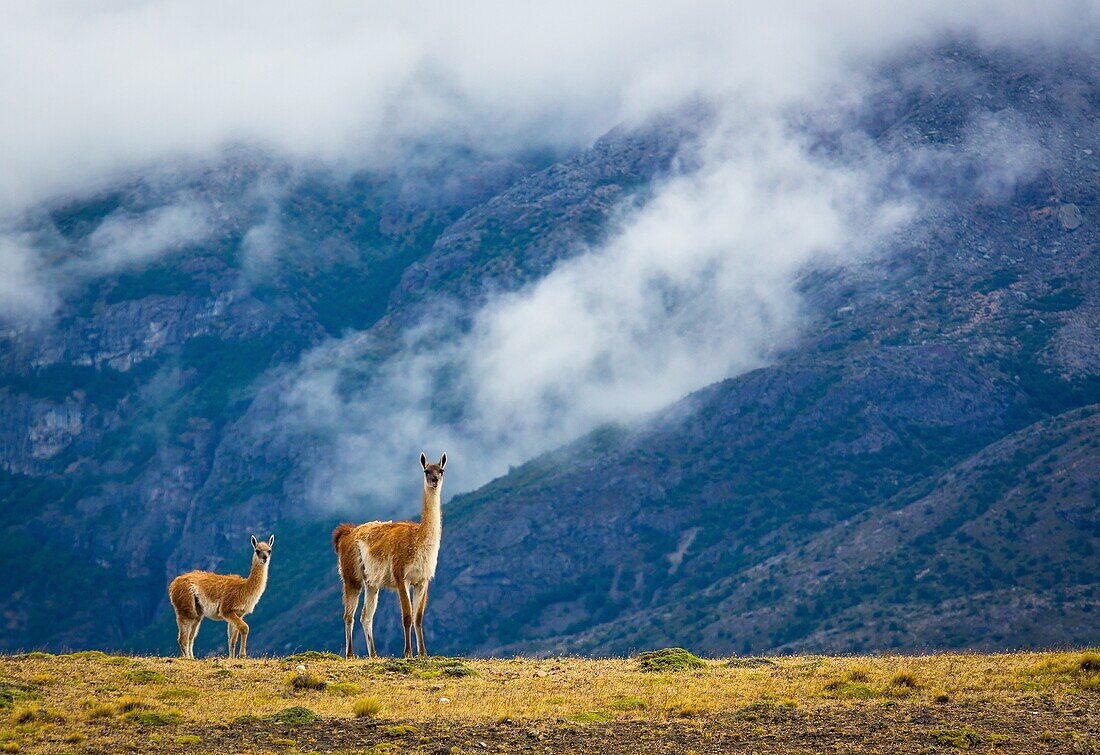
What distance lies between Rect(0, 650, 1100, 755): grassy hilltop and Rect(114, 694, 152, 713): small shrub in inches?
1.3

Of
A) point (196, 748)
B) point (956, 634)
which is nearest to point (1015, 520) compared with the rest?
point (956, 634)

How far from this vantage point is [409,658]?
106ft

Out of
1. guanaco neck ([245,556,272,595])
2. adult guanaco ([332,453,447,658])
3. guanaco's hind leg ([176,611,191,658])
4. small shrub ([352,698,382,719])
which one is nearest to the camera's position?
small shrub ([352,698,382,719])

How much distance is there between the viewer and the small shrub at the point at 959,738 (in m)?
21.8

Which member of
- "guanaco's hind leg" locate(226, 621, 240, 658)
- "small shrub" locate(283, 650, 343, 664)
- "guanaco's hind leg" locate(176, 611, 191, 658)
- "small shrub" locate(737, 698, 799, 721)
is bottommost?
"small shrub" locate(737, 698, 799, 721)

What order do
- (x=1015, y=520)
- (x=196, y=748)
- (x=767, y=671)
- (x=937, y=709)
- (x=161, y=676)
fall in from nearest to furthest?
(x=196, y=748) < (x=937, y=709) < (x=161, y=676) < (x=767, y=671) < (x=1015, y=520)

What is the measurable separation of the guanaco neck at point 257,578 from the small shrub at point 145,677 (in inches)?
298

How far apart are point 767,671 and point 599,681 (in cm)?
465

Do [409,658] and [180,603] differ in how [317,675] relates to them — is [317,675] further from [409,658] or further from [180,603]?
[180,603]

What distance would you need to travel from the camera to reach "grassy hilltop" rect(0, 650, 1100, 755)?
22656 millimetres

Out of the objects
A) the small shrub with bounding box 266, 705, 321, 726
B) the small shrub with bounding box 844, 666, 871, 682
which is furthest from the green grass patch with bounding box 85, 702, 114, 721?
the small shrub with bounding box 844, 666, 871, 682

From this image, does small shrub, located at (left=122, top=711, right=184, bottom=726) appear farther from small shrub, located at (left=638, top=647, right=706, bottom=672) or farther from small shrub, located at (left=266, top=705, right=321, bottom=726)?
small shrub, located at (left=638, top=647, right=706, bottom=672)

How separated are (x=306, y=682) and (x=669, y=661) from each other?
991 cm

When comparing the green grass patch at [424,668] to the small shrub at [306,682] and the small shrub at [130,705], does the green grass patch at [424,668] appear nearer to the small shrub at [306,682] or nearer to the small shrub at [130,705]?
the small shrub at [306,682]
